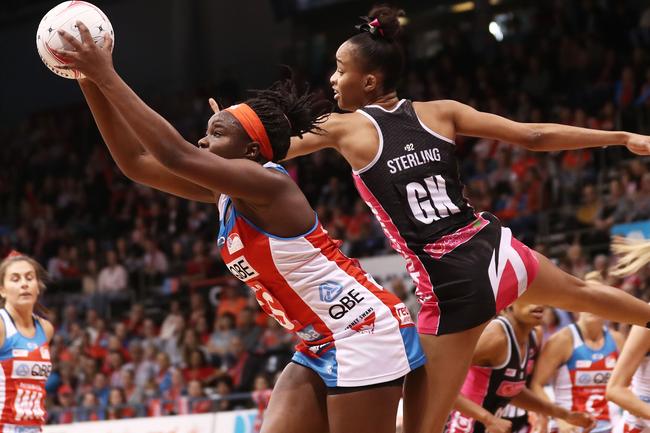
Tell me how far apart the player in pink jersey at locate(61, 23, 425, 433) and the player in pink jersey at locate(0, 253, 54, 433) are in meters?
3.03

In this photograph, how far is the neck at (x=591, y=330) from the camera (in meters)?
7.18

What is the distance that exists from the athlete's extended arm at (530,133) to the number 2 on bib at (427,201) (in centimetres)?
30

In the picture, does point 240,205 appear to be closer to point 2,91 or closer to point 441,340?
point 441,340

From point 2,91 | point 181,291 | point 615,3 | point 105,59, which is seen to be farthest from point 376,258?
point 2,91

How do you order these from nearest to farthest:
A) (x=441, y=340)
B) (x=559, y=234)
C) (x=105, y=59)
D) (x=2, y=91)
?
(x=105, y=59), (x=441, y=340), (x=559, y=234), (x=2, y=91)

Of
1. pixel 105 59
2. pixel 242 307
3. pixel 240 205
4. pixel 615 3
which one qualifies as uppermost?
pixel 615 3

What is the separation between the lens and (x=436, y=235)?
4070mm

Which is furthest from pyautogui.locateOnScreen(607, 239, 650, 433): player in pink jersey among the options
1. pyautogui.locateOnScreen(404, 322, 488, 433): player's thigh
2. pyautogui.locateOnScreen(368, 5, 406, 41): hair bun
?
pyautogui.locateOnScreen(368, 5, 406, 41): hair bun

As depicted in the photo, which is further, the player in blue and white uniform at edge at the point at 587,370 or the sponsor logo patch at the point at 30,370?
the player in blue and white uniform at edge at the point at 587,370

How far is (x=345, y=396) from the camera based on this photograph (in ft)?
11.7

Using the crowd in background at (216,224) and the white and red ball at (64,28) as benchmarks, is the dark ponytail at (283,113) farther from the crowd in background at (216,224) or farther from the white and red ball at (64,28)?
the crowd in background at (216,224)

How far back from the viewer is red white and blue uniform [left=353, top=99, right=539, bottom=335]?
4.04 m

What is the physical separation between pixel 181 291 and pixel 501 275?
446 inches

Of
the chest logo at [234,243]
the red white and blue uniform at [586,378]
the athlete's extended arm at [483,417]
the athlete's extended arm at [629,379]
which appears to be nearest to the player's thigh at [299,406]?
the chest logo at [234,243]
